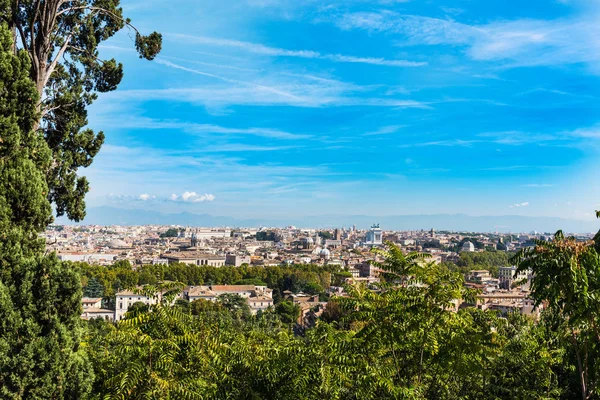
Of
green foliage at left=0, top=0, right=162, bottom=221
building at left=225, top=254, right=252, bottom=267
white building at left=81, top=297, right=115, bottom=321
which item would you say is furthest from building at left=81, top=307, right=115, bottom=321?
building at left=225, top=254, right=252, bottom=267

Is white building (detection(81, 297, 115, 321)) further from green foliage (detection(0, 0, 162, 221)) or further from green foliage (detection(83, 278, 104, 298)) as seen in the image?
green foliage (detection(0, 0, 162, 221))

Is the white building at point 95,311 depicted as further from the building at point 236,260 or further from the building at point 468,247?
the building at point 468,247

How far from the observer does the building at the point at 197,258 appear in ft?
353

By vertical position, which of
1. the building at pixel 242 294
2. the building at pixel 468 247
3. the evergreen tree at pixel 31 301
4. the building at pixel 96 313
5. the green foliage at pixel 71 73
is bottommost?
the building at pixel 96 313

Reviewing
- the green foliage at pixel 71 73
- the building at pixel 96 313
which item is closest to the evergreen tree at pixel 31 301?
the green foliage at pixel 71 73

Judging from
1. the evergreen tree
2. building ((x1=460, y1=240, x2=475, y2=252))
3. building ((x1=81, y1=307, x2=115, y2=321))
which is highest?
the evergreen tree

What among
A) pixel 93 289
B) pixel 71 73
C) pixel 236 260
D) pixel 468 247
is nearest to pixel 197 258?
pixel 236 260

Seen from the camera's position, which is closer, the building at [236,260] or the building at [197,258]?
the building at [197,258]

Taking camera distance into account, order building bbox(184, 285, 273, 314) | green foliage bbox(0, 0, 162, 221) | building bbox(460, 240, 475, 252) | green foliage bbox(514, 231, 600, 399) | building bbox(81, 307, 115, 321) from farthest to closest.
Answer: building bbox(460, 240, 475, 252)
building bbox(184, 285, 273, 314)
building bbox(81, 307, 115, 321)
green foliage bbox(0, 0, 162, 221)
green foliage bbox(514, 231, 600, 399)

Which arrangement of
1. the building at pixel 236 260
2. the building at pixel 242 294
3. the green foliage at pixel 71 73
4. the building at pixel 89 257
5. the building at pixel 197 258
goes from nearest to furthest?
the green foliage at pixel 71 73 → the building at pixel 242 294 → the building at pixel 89 257 → the building at pixel 197 258 → the building at pixel 236 260

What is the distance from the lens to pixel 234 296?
5147 cm

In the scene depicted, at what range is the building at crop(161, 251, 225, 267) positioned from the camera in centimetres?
10756

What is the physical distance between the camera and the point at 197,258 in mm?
111000

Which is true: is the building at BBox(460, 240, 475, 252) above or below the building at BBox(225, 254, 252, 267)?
above
